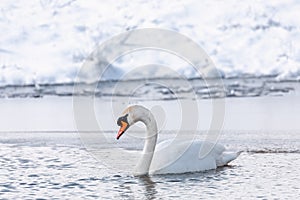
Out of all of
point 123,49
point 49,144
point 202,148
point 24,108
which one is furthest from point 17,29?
point 202,148

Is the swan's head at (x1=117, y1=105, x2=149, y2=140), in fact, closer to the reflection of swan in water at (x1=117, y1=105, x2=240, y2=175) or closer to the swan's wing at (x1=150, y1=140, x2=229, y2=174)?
the reflection of swan in water at (x1=117, y1=105, x2=240, y2=175)

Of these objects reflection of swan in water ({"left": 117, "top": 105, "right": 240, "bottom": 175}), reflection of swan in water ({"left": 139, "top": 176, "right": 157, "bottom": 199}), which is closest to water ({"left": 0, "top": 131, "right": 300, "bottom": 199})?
reflection of swan in water ({"left": 139, "top": 176, "right": 157, "bottom": 199})

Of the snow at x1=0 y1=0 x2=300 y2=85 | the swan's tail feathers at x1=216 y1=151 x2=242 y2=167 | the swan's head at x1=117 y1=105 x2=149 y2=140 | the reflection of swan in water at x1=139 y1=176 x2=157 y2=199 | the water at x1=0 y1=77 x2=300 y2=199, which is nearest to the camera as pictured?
the reflection of swan in water at x1=139 y1=176 x2=157 y2=199

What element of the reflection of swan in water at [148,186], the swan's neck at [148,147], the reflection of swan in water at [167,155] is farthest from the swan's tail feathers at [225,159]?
the reflection of swan in water at [148,186]

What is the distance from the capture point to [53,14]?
32969 millimetres

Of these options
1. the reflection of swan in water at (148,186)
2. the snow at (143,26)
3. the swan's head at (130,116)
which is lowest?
the reflection of swan in water at (148,186)

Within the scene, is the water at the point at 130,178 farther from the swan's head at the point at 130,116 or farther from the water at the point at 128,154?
the swan's head at the point at 130,116

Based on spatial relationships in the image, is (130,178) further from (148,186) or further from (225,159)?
(225,159)

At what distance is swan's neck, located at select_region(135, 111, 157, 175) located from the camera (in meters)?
8.76

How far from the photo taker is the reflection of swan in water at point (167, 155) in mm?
8758

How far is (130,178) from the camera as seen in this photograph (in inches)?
336

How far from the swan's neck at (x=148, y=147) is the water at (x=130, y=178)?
15cm

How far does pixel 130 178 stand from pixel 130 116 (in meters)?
0.71

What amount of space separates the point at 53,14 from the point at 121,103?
14995 mm
